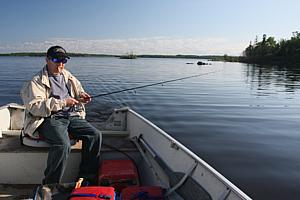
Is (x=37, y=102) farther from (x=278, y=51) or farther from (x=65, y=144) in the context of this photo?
(x=278, y=51)

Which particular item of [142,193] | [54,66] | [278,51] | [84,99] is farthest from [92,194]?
[278,51]

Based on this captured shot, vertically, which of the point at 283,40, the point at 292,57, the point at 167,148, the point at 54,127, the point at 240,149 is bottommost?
the point at 240,149

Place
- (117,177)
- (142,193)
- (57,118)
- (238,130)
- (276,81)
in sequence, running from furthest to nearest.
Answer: (276,81), (238,130), (57,118), (117,177), (142,193)

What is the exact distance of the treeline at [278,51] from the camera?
271 feet

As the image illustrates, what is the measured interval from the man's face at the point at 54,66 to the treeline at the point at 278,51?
84.0m

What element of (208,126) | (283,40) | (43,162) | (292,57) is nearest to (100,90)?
(208,126)

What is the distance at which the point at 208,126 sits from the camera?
32.7ft

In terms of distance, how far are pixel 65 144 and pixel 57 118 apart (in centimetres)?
46

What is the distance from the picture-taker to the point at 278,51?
296 ft

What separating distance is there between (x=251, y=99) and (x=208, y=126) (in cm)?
778

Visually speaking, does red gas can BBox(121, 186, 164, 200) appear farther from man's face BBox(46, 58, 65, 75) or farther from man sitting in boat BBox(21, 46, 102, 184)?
man's face BBox(46, 58, 65, 75)

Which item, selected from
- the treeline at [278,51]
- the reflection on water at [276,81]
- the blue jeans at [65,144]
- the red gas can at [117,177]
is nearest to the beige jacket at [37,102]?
the blue jeans at [65,144]

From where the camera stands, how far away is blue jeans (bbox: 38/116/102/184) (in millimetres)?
3574

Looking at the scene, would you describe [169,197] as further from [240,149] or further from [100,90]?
[100,90]
